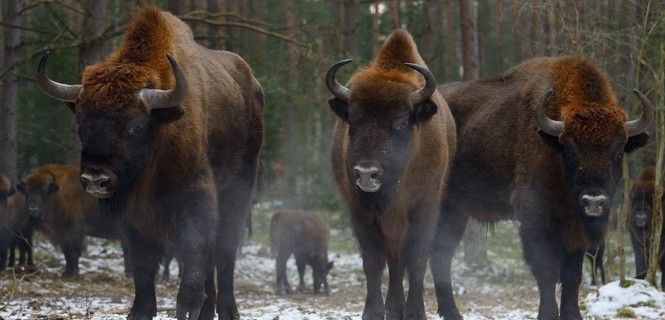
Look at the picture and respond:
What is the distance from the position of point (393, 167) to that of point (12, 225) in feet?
36.9

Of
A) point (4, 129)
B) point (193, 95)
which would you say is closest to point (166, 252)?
point (193, 95)

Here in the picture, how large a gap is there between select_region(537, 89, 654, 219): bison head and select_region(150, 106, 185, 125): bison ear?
3.06 meters

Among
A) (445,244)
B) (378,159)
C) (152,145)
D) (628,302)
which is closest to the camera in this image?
(152,145)

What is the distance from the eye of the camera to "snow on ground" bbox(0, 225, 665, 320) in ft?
34.1

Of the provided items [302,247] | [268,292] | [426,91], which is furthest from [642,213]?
[426,91]

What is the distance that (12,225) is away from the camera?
17219mm

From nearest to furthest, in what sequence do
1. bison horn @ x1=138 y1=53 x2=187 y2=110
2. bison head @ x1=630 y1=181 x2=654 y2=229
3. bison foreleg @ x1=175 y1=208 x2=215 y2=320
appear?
bison horn @ x1=138 y1=53 x2=187 y2=110 < bison foreleg @ x1=175 y1=208 x2=215 y2=320 < bison head @ x1=630 y1=181 x2=654 y2=229

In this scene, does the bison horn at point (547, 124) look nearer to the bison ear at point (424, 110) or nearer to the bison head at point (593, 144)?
the bison head at point (593, 144)

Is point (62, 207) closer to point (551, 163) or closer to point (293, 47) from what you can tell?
point (293, 47)

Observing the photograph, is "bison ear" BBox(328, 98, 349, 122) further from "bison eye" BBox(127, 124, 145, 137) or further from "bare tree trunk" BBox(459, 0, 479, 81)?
"bare tree trunk" BBox(459, 0, 479, 81)

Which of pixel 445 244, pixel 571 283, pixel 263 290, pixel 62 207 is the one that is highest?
pixel 571 283

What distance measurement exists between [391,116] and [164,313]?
4.33m

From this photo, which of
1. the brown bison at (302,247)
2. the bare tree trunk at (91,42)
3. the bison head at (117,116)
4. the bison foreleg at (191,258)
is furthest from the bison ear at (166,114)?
the brown bison at (302,247)

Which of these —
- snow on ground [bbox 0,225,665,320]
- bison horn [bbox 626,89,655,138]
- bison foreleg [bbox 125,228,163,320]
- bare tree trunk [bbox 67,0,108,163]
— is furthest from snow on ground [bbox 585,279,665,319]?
bare tree trunk [bbox 67,0,108,163]
